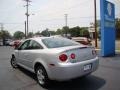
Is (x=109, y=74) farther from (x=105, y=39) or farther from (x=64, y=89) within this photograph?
(x=105, y=39)

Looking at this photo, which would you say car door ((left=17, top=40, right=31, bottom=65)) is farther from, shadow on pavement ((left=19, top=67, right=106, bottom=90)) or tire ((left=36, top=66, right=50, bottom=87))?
shadow on pavement ((left=19, top=67, right=106, bottom=90))

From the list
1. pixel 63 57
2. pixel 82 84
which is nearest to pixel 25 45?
pixel 63 57

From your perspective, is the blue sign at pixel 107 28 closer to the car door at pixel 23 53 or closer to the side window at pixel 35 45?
the car door at pixel 23 53

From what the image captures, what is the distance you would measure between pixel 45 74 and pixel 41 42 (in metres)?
1.12

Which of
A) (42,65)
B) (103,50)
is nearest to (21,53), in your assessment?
(42,65)

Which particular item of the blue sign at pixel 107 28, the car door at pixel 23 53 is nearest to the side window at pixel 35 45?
the car door at pixel 23 53

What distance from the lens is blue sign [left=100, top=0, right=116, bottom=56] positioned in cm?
1305

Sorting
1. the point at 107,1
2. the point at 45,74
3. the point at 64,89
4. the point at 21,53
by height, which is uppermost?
the point at 107,1

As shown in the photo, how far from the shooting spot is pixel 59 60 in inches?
213

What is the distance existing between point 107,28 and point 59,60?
8861mm

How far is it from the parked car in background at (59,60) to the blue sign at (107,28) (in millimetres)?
7000

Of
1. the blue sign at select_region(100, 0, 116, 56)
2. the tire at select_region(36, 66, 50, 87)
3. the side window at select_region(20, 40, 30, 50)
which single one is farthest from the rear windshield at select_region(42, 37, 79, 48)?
the blue sign at select_region(100, 0, 116, 56)

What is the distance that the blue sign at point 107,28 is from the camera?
42.8 feet

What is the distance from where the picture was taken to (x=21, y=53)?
7750mm
